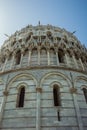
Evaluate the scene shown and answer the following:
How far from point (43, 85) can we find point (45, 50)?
16.1ft

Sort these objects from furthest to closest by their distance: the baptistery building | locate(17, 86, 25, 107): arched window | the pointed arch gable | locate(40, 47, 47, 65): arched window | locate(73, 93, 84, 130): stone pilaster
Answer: locate(40, 47, 47, 65): arched window → the pointed arch gable → locate(17, 86, 25, 107): arched window → the baptistery building → locate(73, 93, 84, 130): stone pilaster

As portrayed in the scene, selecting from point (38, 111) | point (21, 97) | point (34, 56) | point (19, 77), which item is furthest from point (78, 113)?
point (34, 56)

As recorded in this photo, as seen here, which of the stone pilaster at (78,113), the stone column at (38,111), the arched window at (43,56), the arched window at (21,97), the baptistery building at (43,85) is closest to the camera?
the stone column at (38,111)

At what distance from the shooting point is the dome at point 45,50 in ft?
47.7

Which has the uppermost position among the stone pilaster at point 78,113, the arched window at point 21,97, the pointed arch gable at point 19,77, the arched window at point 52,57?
the arched window at point 52,57

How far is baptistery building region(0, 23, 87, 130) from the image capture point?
32.7 feet

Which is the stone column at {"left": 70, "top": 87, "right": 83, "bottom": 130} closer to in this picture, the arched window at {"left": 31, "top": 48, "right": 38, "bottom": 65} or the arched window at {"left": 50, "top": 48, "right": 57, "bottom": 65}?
the arched window at {"left": 50, "top": 48, "right": 57, "bottom": 65}

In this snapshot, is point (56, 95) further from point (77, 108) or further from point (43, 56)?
point (43, 56)

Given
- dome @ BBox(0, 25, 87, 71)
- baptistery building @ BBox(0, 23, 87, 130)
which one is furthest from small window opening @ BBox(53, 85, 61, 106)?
dome @ BBox(0, 25, 87, 71)

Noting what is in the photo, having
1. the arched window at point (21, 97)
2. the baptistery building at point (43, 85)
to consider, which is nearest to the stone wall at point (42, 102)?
the baptistery building at point (43, 85)

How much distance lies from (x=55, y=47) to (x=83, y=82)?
494cm

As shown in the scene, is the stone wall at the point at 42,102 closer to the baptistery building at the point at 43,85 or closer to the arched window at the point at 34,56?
the baptistery building at the point at 43,85

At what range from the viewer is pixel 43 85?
1198cm

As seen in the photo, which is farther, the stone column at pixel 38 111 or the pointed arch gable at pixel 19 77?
the pointed arch gable at pixel 19 77
